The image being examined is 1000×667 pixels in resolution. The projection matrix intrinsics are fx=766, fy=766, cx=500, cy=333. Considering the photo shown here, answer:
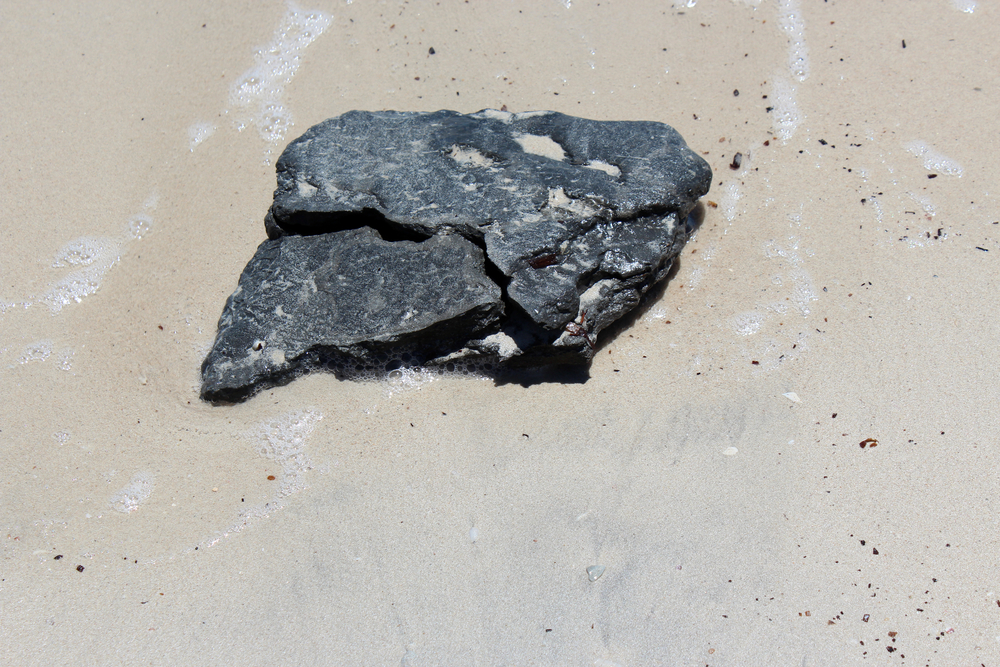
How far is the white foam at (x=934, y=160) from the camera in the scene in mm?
3211

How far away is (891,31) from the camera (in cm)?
369

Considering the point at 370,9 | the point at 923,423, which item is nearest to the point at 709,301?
the point at 923,423

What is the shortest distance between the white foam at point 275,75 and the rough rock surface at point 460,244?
0.66 m

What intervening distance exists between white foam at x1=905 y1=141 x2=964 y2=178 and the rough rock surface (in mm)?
1022

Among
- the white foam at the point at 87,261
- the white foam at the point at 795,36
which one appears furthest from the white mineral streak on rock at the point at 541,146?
the white foam at the point at 87,261

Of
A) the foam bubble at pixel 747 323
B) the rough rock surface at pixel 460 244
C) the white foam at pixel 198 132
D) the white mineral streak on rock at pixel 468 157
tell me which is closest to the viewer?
the rough rock surface at pixel 460 244

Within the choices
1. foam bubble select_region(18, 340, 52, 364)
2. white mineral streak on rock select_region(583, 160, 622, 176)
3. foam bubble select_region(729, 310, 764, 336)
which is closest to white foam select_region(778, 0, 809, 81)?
white mineral streak on rock select_region(583, 160, 622, 176)

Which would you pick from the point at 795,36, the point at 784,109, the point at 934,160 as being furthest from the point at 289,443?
the point at 795,36

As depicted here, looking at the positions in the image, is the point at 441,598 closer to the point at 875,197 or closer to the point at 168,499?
the point at 168,499

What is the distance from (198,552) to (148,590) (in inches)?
6.8

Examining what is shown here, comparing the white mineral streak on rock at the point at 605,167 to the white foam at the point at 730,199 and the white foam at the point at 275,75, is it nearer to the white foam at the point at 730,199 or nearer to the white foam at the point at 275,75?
the white foam at the point at 730,199

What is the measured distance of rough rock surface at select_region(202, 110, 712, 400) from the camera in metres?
2.63

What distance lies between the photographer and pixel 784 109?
347 cm

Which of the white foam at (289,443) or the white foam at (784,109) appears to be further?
the white foam at (784,109)
